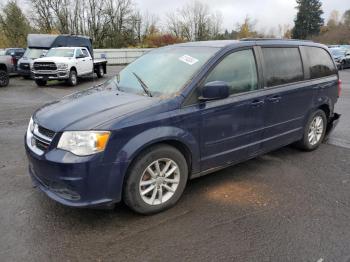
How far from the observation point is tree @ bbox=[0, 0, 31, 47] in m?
42.4

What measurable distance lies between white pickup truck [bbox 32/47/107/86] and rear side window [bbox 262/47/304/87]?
13.1m

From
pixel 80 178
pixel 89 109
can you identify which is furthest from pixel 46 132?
pixel 80 178

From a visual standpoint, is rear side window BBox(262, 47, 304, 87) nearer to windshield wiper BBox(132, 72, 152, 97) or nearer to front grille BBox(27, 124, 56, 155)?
windshield wiper BBox(132, 72, 152, 97)

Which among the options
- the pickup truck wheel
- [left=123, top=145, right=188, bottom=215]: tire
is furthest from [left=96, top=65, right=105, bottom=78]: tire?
[left=123, top=145, right=188, bottom=215]: tire

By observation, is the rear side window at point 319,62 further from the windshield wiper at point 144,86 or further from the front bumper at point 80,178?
the front bumper at point 80,178

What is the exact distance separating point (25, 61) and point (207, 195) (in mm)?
18480

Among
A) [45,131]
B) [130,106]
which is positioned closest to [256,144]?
[130,106]

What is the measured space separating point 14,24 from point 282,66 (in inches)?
1784

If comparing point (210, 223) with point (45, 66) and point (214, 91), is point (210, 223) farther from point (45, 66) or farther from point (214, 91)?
point (45, 66)

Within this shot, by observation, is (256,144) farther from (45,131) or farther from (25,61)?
(25,61)

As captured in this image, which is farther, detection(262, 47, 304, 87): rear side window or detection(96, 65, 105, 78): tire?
detection(96, 65, 105, 78): tire

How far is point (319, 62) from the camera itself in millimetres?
5516

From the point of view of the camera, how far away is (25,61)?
1944cm

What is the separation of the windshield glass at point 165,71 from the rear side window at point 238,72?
0.19 metres
